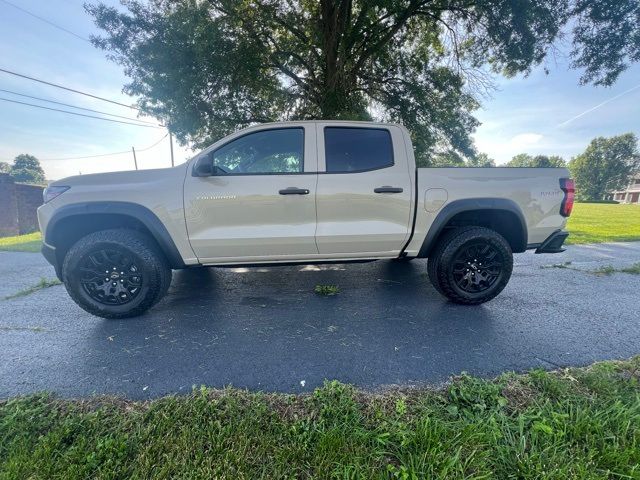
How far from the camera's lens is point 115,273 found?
2.84 m

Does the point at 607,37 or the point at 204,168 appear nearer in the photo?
the point at 204,168

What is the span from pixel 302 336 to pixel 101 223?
239 cm

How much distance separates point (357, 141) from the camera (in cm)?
311

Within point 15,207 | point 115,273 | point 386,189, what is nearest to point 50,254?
point 115,273

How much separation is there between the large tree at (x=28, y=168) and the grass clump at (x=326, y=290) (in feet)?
283

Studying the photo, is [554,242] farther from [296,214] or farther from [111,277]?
[111,277]

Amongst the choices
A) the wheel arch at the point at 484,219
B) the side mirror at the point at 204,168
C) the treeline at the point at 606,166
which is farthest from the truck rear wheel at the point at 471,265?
the treeline at the point at 606,166

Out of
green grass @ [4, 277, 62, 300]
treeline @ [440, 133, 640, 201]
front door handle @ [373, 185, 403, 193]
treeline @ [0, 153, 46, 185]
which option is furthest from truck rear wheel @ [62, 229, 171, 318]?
treeline @ [0, 153, 46, 185]

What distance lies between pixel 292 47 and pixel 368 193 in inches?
306

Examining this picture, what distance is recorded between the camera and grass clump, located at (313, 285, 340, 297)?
3.60 metres

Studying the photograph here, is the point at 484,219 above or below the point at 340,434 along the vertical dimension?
above

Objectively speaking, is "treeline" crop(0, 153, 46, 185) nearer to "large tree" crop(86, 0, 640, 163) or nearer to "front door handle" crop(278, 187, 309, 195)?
"large tree" crop(86, 0, 640, 163)

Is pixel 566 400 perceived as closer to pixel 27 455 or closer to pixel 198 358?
pixel 198 358

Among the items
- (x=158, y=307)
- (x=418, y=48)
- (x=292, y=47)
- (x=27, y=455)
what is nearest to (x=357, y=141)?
(x=158, y=307)
